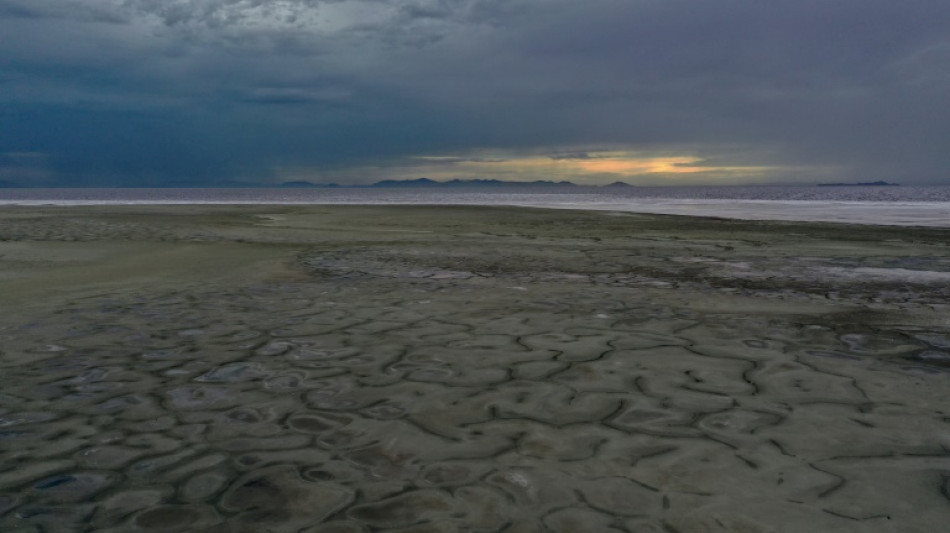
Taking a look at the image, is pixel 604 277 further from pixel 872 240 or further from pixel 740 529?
pixel 872 240

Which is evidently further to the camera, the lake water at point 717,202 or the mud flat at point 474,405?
the lake water at point 717,202

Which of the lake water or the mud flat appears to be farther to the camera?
the lake water

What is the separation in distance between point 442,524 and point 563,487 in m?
0.59

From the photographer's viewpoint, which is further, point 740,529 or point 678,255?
point 678,255

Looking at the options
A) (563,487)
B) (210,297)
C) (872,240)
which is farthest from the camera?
(872,240)

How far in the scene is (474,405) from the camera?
3836 mm

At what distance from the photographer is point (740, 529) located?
96.6 inches

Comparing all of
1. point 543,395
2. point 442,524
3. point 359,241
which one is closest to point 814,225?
point 359,241

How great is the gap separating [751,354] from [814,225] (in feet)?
61.4

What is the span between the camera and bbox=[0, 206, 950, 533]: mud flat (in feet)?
8.70

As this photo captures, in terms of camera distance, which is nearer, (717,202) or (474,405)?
(474,405)

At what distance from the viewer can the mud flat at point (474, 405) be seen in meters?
2.65

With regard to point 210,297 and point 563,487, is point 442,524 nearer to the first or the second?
point 563,487

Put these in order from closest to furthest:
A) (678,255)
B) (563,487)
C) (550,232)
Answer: (563,487) < (678,255) < (550,232)
